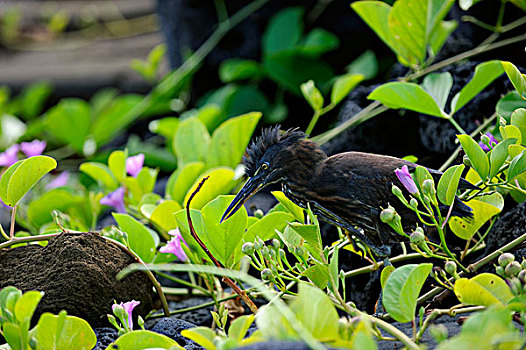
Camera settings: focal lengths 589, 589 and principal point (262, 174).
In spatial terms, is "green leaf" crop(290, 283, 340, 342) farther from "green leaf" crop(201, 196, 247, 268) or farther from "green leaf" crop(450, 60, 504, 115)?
"green leaf" crop(450, 60, 504, 115)

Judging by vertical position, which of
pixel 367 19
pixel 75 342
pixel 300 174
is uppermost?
pixel 367 19

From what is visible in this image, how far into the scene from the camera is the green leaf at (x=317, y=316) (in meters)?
0.60

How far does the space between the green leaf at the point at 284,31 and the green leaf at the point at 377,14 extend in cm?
55

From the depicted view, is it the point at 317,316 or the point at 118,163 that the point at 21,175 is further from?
the point at 317,316

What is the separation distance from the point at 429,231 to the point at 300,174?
0.23 metres

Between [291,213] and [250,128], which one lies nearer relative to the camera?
[291,213]

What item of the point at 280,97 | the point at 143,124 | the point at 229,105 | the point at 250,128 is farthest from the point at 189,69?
the point at 250,128

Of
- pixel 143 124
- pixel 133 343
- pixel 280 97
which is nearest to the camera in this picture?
pixel 133 343

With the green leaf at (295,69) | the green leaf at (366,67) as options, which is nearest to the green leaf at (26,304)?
the green leaf at (366,67)

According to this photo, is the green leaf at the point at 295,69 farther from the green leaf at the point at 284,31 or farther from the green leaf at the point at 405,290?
the green leaf at the point at 405,290

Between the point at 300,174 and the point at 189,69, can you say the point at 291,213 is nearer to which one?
the point at 300,174

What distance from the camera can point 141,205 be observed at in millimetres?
→ 1144

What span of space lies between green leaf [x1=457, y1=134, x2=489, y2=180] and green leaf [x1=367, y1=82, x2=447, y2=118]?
22cm

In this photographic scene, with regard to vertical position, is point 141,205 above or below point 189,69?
below
